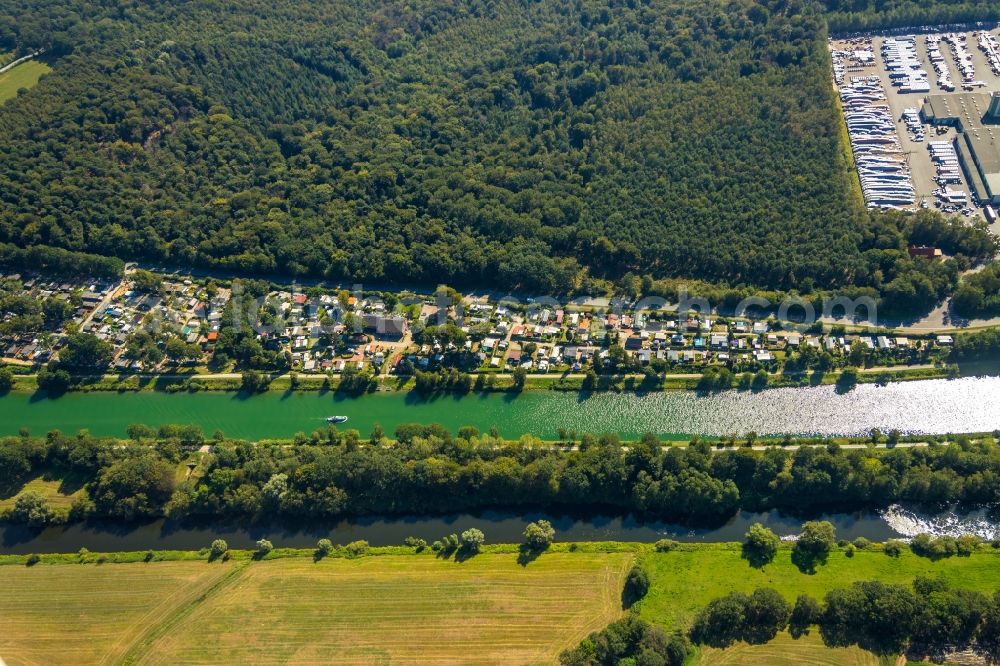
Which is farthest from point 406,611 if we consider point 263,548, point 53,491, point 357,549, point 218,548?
point 53,491

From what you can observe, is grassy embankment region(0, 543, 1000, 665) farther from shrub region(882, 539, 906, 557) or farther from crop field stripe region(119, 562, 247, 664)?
shrub region(882, 539, 906, 557)

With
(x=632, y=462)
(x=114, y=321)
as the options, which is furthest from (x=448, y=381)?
(x=114, y=321)

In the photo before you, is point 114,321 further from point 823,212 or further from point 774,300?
point 823,212

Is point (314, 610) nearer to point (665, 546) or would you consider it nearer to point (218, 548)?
point (218, 548)

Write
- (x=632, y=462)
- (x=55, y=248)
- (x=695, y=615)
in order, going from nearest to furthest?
(x=695, y=615) < (x=632, y=462) < (x=55, y=248)

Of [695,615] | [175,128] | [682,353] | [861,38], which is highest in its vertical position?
[861,38]
